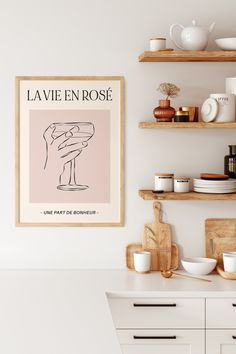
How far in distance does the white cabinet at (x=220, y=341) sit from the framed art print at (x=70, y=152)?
82cm

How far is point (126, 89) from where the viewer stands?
3924mm

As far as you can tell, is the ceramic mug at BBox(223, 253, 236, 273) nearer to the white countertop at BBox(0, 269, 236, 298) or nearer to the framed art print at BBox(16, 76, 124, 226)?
the white countertop at BBox(0, 269, 236, 298)

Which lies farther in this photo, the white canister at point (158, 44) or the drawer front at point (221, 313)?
the white canister at point (158, 44)

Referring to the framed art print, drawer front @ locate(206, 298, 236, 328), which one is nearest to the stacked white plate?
the framed art print

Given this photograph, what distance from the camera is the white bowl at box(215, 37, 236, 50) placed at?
373cm

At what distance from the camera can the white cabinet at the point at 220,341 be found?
3.51 metres

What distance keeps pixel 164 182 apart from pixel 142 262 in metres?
0.45

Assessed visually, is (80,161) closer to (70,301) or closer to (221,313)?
(70,301)

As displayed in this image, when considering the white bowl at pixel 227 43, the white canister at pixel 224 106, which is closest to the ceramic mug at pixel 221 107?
the white canister at pixel 224 106

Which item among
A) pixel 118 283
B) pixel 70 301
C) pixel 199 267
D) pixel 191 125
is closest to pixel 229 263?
pixel 199 267

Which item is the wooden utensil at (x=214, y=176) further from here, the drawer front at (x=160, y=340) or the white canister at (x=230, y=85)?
the drawer front at (x=160, y=340)

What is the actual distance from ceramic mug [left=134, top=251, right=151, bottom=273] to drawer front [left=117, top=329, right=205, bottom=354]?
16.5 inches

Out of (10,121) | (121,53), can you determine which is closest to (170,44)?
(121,53)

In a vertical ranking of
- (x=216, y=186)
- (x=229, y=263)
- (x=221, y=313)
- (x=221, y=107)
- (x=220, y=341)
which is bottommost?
(x=220, y=341)
